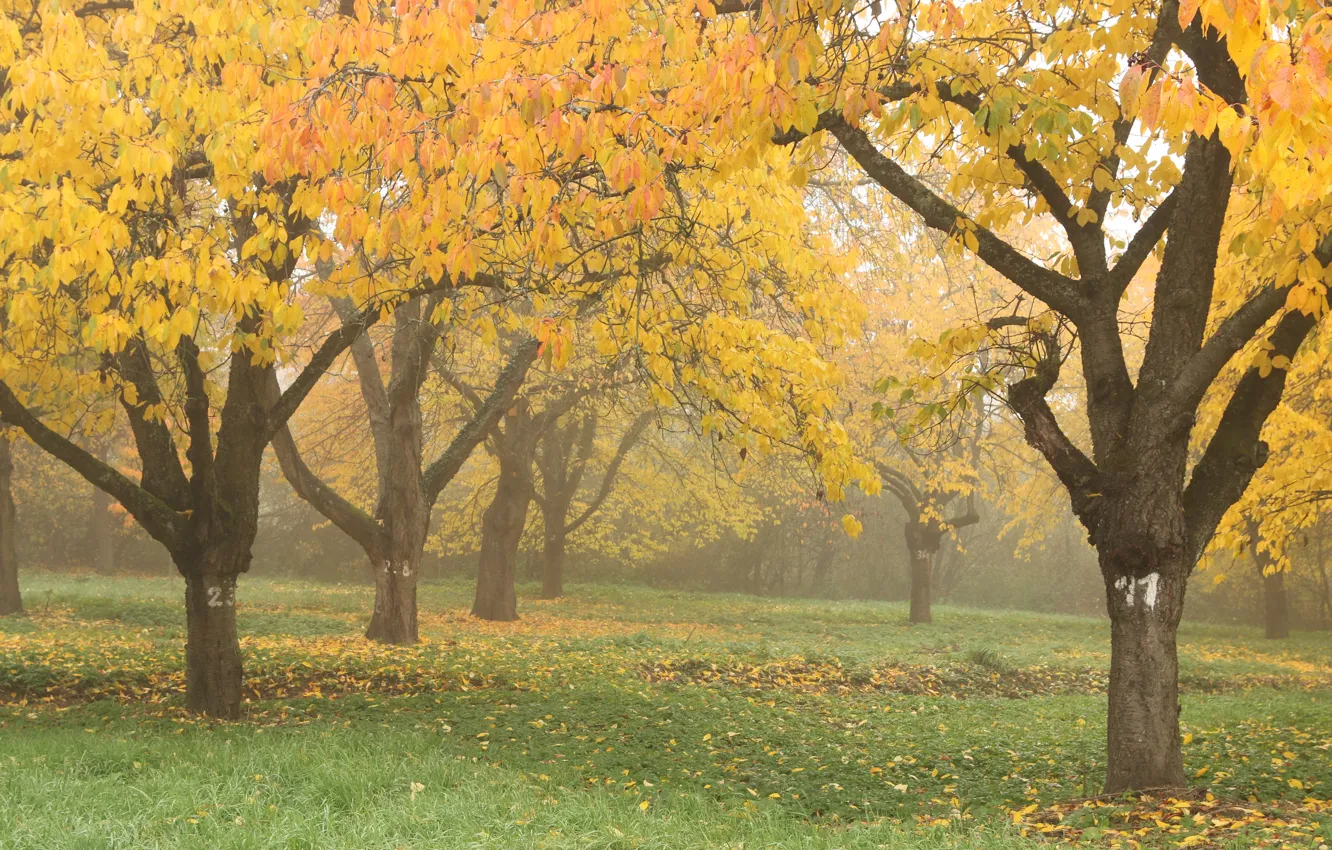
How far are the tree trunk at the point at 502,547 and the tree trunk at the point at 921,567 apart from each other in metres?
10.7

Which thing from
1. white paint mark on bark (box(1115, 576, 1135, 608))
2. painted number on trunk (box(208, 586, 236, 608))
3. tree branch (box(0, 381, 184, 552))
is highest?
tree branch (box(0, 381, 184, 552))

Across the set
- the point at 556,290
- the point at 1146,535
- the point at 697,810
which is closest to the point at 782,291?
the point at 556,290

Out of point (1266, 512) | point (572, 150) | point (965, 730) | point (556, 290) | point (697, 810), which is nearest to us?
point (572, 150)

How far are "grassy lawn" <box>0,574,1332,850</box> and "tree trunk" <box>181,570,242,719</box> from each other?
0.41 meters

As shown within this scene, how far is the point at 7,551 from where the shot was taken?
1702cm

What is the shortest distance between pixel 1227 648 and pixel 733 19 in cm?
1986

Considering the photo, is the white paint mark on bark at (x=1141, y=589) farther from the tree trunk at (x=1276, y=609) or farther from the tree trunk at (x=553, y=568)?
the tree trunk at (x=1276, y=609)

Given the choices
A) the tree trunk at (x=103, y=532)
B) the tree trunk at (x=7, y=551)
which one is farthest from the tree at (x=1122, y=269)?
the tree trunk at (x=103, y=532)

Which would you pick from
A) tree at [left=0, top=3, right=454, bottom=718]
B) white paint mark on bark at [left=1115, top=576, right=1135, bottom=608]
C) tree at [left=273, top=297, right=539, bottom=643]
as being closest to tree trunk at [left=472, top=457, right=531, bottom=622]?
tree at [left=273, top=297, right=539, bottom=643]

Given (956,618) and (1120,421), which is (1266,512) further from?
(956,618)

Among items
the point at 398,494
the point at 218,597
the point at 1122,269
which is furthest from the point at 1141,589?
the point at 398,494

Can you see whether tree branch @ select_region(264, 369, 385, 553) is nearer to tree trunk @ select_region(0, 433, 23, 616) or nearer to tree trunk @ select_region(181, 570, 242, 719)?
tree trunk @ select_region(181, 570, 242, 719)

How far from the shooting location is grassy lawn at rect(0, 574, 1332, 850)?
466cm

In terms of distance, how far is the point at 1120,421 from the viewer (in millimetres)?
5957
